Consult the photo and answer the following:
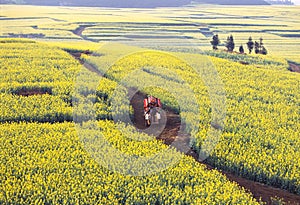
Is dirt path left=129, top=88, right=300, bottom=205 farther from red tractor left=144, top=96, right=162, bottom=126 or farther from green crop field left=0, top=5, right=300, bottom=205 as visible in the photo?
red tractor left=144, top=96, right=162, bottom=126

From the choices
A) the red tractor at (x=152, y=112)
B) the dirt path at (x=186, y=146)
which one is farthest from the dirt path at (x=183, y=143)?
the red tractor at (x=152, y=112)

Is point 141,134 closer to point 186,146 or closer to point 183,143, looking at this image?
point 183,143

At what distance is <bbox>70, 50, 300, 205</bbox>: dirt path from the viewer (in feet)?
44.2

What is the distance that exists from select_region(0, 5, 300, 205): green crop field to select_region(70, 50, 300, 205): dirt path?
5 cm

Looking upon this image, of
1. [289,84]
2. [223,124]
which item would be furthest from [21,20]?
[223,124]

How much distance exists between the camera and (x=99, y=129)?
1741 centimetres

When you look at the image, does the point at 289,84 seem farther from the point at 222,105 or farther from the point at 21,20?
the point at 21,20

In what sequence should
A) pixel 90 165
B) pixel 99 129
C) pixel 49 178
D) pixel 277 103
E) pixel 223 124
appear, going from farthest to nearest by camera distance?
pixel 277 103 < pixel 223 124 < pixel 99 129 < pixel 90 165 < pixel 49 178

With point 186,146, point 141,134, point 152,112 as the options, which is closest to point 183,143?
point 186,146

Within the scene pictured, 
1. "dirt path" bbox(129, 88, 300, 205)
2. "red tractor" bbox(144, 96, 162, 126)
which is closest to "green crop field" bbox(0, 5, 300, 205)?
"dirt path" bbox(129, 88, 300, 205)

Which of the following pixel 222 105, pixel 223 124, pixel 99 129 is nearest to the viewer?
pixel 99 129

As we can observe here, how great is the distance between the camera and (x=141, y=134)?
55.4 ft

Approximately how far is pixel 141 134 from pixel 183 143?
77.7 inches

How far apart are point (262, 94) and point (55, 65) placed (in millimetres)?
16486
